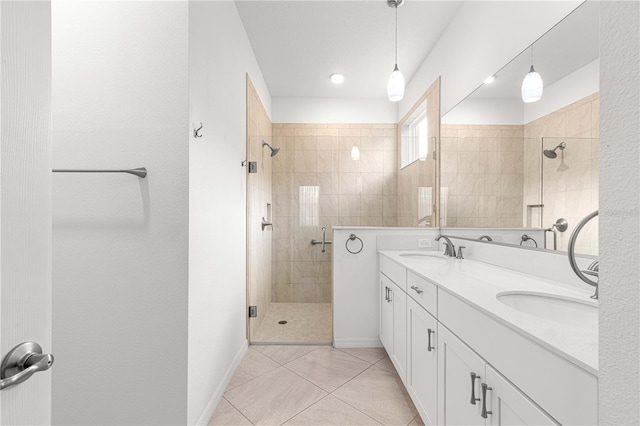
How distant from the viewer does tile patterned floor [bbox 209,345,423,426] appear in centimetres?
171

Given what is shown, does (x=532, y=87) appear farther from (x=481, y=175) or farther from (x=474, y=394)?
(x=474, y=394)

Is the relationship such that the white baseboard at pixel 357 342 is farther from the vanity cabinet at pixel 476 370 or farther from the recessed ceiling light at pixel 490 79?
the recessed ceiling light at pixel 490 79

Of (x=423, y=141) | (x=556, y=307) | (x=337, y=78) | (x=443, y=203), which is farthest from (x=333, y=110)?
(x=556, y=307)

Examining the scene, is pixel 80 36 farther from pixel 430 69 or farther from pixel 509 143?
pixel 430 69

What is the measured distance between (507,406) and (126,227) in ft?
5.27

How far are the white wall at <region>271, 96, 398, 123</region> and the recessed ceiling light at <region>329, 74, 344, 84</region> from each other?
0.41 metres

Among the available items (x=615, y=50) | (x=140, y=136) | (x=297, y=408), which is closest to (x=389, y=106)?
(x=140, y=136)

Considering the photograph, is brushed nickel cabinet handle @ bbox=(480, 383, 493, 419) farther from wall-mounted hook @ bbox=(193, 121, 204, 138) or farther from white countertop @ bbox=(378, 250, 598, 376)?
wall-mounted hook @ bbox=(193, 121, 204, 138)

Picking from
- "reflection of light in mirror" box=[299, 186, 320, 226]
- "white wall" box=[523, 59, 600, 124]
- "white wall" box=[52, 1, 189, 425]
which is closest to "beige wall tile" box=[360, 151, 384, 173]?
"reflection of light in mirror" box=[299, 186, 320, 226]

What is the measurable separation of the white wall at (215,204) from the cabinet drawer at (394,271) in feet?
3.73

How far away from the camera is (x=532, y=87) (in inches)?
60.4

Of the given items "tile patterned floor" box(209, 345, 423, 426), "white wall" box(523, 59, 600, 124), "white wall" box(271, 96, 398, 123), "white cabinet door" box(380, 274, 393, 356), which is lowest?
"tile patterned floor" box(209, 345, 423, 426)

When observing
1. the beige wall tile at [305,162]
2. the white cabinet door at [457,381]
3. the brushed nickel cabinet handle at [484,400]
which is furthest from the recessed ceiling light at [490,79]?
the beige wall tile at [305,162]

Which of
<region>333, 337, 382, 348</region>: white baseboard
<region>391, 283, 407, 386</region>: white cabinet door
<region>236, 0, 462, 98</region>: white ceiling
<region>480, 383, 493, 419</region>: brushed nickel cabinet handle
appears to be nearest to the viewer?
<region>480, 383, 493, 419</region>: brushed nickel cabinet handle
